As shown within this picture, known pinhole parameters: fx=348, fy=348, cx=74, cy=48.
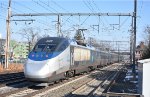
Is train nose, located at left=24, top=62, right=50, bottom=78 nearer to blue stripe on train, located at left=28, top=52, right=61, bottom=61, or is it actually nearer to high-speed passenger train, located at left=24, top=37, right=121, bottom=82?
high-speed passenger train, located at left=24, top=37, right=121, bottom=82

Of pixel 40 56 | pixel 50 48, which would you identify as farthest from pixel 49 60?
pixel 50 48

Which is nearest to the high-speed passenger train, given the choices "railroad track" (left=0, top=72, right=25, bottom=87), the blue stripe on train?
the blue stripe on train

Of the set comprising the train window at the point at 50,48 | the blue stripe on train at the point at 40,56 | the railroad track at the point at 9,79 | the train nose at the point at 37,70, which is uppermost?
the train window at the point at 50,48

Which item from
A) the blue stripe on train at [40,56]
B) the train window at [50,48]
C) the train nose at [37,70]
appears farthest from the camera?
the train window at [50,48]

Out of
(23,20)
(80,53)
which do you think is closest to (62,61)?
(80,53)

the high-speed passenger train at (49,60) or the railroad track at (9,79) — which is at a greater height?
the high-speed passenger train at (49,60)

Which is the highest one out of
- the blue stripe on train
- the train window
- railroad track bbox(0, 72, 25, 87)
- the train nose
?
the train window

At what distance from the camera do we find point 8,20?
138 feet

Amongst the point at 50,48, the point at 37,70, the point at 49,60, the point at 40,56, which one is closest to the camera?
the point at 37,70

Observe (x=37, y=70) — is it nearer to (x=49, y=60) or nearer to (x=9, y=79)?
(x=49, y=60)

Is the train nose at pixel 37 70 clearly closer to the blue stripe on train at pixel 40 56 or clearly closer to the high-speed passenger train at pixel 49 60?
the high-speed passenger train at pixel 49 60

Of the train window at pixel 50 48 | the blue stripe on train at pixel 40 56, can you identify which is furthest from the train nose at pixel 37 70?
the train window at pixel 50 48

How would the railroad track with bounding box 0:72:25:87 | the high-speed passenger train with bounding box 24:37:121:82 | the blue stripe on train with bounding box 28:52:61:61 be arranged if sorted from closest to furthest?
the high-speed passenger train with bounding box 24:37:121:82 < the blue stripe on train with bounding box 28:52:61:61 < the railroad track with bounding box 0:72:25:87

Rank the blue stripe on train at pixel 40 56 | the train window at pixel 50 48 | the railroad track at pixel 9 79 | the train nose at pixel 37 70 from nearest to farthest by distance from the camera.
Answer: the train nose at pixel 37 70 < the blue stripe on train at pixel 40 56 < the train window at pixel 50 48 < the railroad track at pixel 9 79
